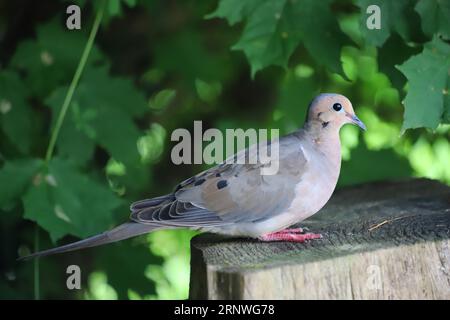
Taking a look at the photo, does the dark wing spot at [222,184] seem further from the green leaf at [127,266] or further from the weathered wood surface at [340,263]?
the green leaf at [127,266]

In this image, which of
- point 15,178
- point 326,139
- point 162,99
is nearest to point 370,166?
point 326,139

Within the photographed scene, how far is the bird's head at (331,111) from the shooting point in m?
3.19

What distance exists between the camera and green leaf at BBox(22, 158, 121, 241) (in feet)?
11.6

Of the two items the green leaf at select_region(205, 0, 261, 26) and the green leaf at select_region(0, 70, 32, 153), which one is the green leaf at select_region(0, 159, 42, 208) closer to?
the green leaf at select_region(0, 70, 32, 153)

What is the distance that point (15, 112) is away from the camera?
4.24 metres

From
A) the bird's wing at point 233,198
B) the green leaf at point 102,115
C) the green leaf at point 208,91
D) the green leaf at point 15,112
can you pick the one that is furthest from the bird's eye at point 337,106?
the green leaf at point 208,91

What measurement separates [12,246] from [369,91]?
2.39m

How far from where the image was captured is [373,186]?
3812 mm

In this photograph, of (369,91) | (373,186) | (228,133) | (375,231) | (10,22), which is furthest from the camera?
(369,91)

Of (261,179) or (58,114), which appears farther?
(58,114)

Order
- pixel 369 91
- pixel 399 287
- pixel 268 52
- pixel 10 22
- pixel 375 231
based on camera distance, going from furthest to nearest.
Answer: pixel 369 91 → pixel 10 22 → pixel 268 52 → pixel 375 231 → pixel 399 287

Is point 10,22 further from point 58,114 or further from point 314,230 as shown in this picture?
point 314,230

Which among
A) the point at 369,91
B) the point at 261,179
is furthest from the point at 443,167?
the point at 261,179

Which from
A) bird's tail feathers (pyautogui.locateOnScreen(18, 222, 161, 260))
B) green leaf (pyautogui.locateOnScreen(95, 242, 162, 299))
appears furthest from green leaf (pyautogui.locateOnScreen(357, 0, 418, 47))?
green leaf (pyautogui.locateOnScreen(95, 242, 162, 299))
